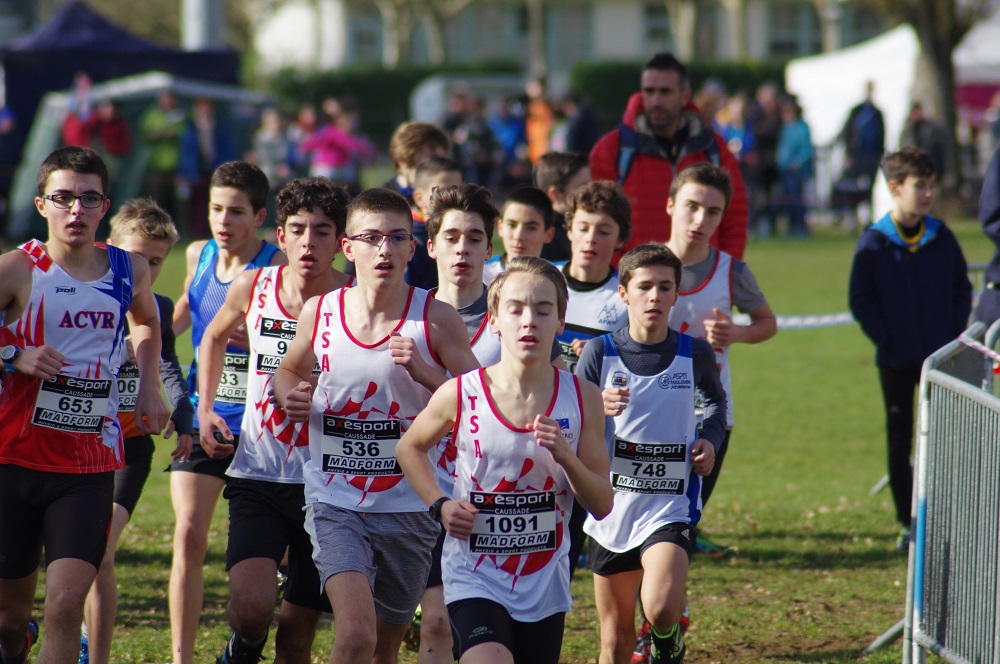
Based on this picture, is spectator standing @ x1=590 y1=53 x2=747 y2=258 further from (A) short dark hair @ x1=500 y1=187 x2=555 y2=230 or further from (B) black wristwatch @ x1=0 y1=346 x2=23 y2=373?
(B) black wristwatch @ x1=0 y1=346 x2=23 y2=373

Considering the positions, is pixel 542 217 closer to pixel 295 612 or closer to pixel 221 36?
pixel 295 612

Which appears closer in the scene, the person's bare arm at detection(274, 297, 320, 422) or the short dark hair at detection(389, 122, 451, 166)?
the person's bare arm at detection(274, 297, 320, 422)

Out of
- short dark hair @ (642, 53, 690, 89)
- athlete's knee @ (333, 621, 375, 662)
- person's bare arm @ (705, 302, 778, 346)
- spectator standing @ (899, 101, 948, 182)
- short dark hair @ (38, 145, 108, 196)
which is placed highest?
spectator standing @ (899, 101, 948, 182)

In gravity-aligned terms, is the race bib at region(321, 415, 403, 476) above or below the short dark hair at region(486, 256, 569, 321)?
below

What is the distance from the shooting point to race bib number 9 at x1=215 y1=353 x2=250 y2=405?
5.77 meters

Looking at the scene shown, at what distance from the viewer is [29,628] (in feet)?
17.5

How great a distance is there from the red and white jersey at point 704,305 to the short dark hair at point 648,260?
69cm

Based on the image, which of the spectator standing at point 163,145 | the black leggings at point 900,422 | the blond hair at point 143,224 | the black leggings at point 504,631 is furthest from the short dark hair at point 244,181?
the spectator standing at point 163,145

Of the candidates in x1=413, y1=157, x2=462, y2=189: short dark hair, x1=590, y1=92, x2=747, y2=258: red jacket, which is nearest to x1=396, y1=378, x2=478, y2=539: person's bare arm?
x1=413, y1=157, x2=462, y2=189: short dark hair

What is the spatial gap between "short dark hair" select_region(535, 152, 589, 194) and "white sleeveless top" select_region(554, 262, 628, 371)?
161 centimetres

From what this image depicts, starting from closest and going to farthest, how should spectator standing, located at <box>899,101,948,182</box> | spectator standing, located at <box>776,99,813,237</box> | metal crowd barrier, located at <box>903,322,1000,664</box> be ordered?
metal crowd barrier, located at <box>903,322,1000,664</box> < spectator standing, located at <box>899,101,948,182</box> < spectator standing, located at <box>776,99,813,237</box>

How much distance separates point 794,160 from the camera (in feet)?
80.9

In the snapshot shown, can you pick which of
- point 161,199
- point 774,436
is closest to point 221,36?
point 161,199

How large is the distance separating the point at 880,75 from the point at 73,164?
2683 cm
